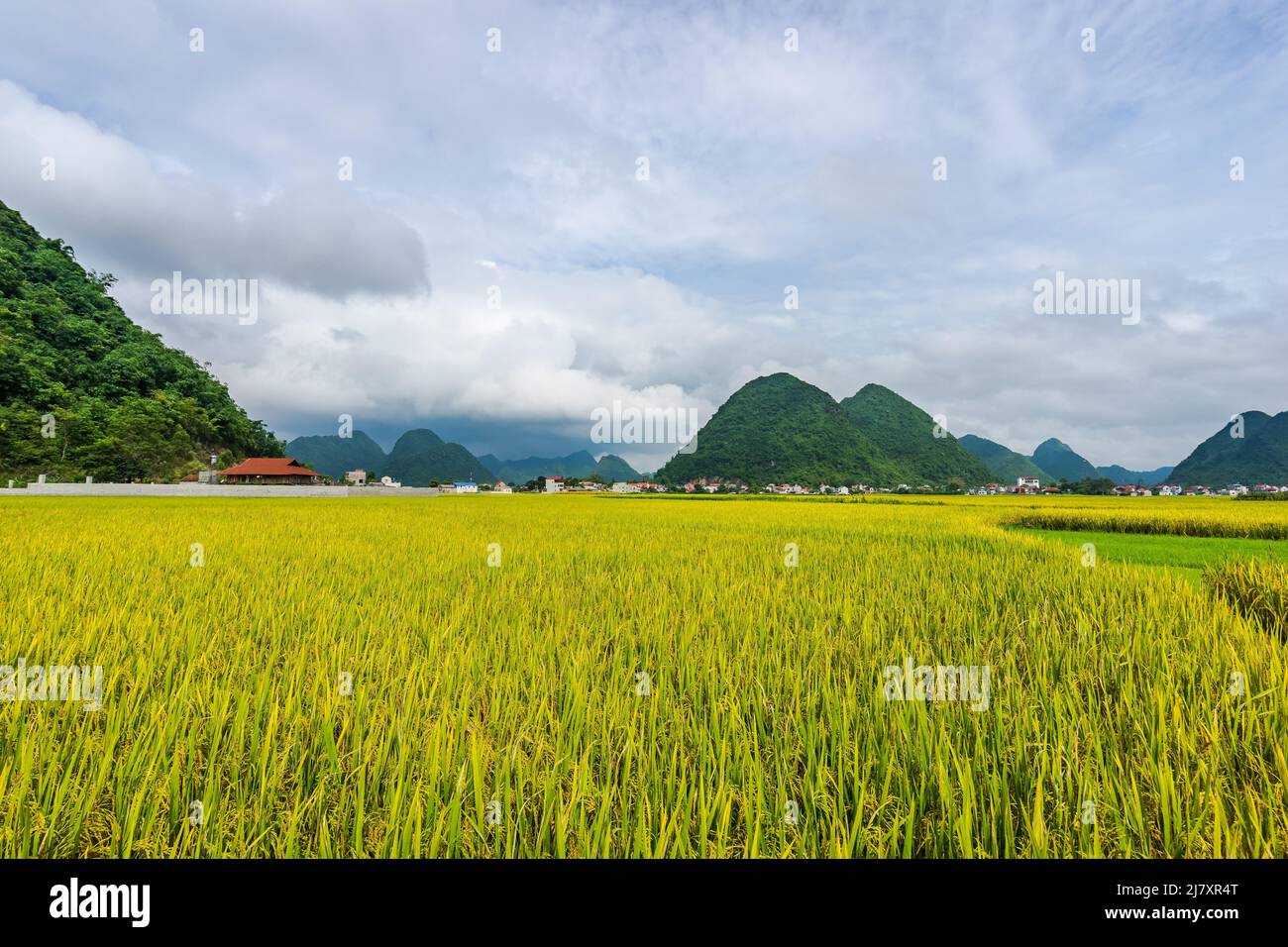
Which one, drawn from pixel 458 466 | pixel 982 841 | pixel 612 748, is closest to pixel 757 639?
pixel 612 748

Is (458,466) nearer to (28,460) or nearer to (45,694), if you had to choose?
(28,460)

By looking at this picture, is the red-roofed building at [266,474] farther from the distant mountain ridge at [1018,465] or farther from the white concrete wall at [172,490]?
the distant mountain ridge at [1018,465]

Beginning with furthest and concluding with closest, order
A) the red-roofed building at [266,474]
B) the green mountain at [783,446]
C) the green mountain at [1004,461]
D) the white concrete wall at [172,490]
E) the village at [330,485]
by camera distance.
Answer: the green mountain at [1004,461]
the green mountain at [783,446]
the red-roofed building at [266,474]
the village at [330,485]
the white concrete wall at [172,490]

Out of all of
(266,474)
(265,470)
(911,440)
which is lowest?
(266,474)

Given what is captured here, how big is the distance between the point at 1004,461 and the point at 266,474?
17214cm

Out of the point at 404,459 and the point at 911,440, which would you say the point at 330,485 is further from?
the point at 404,459

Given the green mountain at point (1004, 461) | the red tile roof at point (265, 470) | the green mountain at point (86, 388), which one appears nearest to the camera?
the green mountain at point (86, 388)

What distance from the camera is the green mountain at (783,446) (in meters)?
72.5

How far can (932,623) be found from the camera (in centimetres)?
373

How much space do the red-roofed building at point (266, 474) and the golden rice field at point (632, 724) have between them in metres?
49.7

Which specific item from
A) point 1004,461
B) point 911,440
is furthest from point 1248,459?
point 1004,461

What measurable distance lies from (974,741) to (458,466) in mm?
171172

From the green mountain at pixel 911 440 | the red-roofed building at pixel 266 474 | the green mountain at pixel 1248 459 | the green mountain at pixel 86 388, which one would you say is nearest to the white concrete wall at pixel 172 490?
the green mountain at pixel 86 388

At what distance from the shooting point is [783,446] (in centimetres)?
7612
